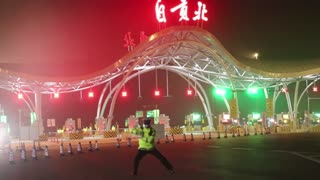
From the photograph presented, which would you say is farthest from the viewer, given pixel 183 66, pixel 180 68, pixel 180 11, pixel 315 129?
pixel 180 68

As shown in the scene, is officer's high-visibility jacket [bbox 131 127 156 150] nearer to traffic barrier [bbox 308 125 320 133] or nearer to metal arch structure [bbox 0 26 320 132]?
metal arch structure [bbox 0 26 320 132]

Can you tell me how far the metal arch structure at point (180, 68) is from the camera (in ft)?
120

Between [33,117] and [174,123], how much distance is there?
2022cm

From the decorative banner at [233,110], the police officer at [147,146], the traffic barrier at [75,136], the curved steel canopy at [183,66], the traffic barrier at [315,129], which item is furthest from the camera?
the traffic barrier at [315,129]

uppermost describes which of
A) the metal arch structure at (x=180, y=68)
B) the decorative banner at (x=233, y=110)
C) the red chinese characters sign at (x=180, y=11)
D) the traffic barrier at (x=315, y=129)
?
the red chinese characters sign at (x=180, y=11)

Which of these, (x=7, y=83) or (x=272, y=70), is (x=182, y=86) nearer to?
(x=272, y=70)

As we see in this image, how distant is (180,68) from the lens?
47875mm

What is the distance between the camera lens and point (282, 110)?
67938mm

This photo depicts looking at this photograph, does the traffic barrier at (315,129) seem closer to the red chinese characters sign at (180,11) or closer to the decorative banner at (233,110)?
the decorative banner at (233,110)

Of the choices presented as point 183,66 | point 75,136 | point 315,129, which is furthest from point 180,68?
point 315,129

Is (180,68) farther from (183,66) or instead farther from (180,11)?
(180,11)

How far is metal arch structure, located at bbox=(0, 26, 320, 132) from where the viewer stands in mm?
36594

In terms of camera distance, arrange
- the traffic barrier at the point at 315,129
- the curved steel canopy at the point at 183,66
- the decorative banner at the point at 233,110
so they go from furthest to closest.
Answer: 1. the traffic barrier at the point at 315,129
2. the decorative banner at the point at 233,110
3. the curved steel canopy at the point at 183,66

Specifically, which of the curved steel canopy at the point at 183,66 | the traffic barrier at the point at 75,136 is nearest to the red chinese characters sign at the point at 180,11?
the curved steel canopy at the point at 183,66
